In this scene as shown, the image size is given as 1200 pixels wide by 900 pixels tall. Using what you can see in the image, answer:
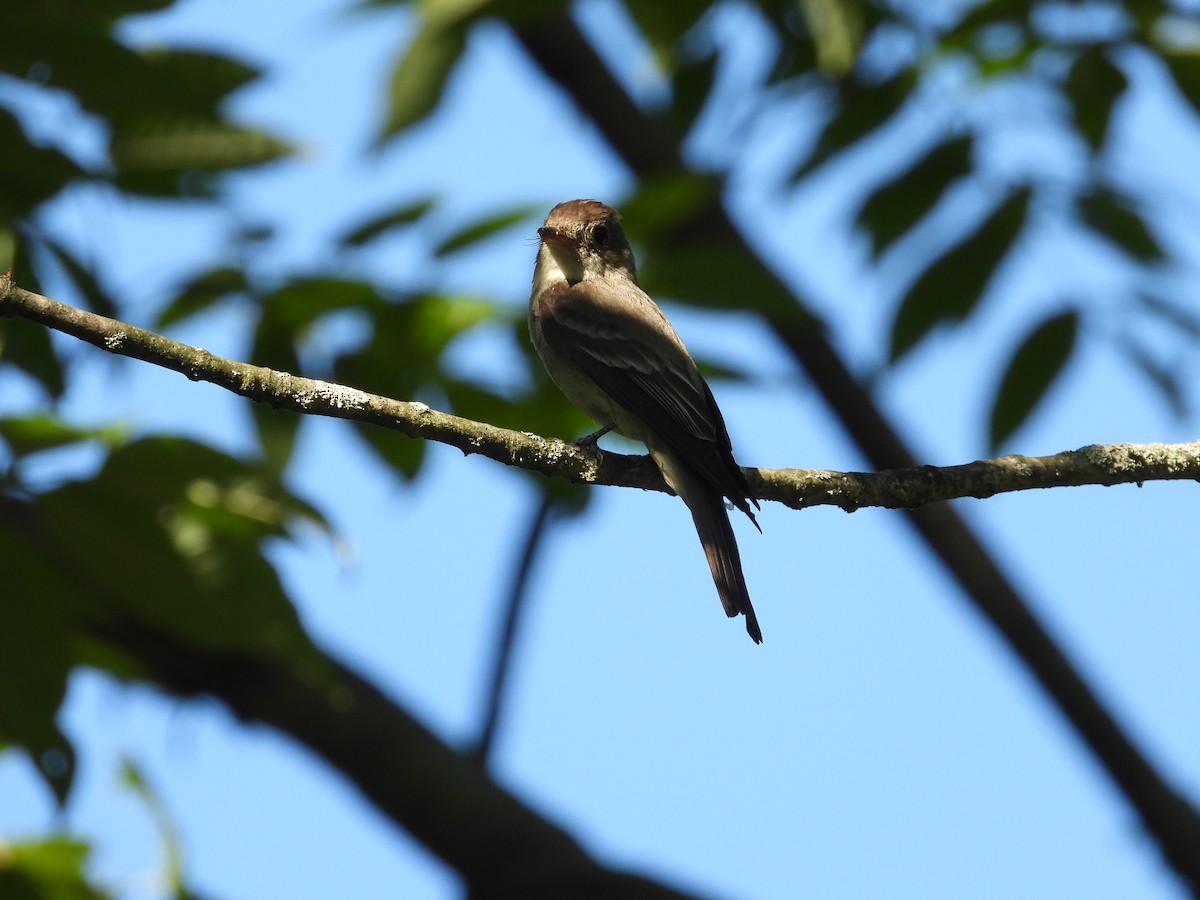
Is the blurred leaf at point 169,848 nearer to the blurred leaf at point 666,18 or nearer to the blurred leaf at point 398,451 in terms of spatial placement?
the blurred leaf at point 398,451

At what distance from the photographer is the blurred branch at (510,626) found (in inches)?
177

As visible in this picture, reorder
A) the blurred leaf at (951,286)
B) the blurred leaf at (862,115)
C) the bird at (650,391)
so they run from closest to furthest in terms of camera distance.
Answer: the bird at (650,391) < the blurred leaf at (951,286) < the blurred leaf at (862,115)

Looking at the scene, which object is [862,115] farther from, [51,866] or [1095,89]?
[51,866]

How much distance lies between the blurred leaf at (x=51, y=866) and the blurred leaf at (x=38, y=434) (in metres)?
1.09

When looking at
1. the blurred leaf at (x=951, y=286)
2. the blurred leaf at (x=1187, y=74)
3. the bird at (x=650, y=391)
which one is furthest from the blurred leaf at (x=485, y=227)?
the blurred leaf at (x=1187, y=74)

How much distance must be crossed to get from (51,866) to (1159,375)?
364 cm

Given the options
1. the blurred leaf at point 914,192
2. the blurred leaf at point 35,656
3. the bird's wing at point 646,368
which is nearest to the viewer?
the blurred leaf at point 35,656

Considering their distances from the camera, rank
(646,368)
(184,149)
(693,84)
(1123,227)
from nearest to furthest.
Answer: (184,149) → (646,368) → (1123,227) → (693,84)

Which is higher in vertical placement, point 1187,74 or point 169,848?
point 1187,74

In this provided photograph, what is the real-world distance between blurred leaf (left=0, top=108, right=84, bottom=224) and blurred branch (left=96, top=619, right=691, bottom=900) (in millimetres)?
2091

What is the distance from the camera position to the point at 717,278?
146 inches

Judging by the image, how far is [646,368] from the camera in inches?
174

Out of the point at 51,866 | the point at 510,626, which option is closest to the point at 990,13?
the point at 510,626

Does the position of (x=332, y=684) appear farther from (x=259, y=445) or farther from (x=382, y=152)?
(x=382, y=152)
